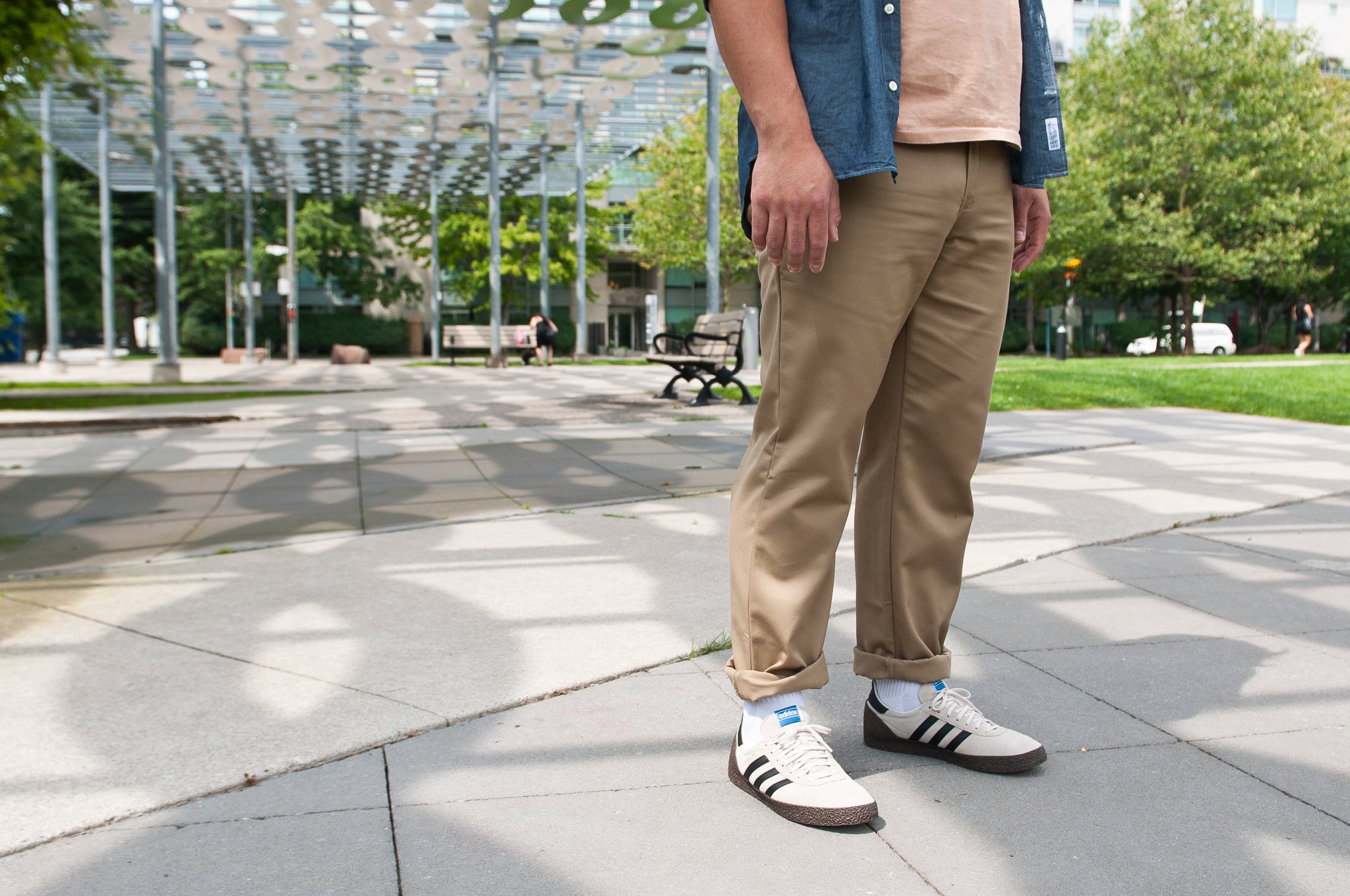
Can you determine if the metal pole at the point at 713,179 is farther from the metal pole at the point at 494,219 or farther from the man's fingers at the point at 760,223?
the man's fingers at the point at 760,223

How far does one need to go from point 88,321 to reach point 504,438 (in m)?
42.0

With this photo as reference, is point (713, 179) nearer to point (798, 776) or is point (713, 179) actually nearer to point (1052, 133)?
point (1052, 133)

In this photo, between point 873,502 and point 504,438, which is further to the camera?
point 504,438

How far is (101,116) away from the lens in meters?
25.0

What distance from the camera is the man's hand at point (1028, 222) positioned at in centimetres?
230

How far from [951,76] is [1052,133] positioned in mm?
315

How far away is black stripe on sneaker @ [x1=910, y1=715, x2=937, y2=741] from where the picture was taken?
2.26 meters

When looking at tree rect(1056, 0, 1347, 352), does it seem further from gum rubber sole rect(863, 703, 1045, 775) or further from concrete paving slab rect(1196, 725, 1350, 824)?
gum rubber sole rect(863, 703, 1045, 775)

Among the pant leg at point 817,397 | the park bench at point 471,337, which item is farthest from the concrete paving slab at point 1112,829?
the park bench at point 471,337

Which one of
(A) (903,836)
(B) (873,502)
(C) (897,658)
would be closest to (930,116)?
(B) (873,502)

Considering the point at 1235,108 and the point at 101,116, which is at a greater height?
the point at 1235,108

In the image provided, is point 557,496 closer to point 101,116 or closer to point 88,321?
point 101,116

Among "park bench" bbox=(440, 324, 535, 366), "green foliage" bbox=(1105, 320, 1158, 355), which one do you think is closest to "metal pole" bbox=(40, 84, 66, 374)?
"park bench" bbox=(440, 324, 535, 366)

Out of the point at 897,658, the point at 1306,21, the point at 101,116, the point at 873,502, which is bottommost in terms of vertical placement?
the point at 897,658
